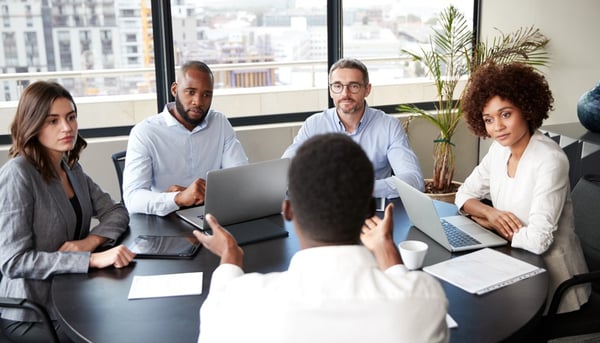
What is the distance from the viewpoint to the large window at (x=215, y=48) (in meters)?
3.87

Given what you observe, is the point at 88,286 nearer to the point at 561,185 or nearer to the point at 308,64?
the point at 561,185

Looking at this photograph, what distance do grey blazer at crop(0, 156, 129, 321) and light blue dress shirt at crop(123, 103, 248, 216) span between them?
521 mm

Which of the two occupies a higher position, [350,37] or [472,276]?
[350,37]

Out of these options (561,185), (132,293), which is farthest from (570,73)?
(132,293)

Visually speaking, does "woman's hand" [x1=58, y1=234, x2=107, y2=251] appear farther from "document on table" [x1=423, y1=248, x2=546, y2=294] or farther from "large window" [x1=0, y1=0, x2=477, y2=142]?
"large window" [x1=0, y1=0, x2=477, y2=142]

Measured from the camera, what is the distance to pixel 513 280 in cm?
164

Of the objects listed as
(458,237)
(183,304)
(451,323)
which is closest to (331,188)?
(451,323)

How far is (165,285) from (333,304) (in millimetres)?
857

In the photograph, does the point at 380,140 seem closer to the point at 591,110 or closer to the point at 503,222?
the point at 503,222

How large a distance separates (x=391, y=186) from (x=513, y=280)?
38.6 inches

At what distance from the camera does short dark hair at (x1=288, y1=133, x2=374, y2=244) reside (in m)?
0.96

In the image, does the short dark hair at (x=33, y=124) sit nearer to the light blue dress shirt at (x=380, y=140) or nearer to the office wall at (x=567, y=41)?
the light blue dress shirt at (x=380, y=140)

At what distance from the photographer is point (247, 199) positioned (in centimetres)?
213

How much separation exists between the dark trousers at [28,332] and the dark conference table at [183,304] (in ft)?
0.70
